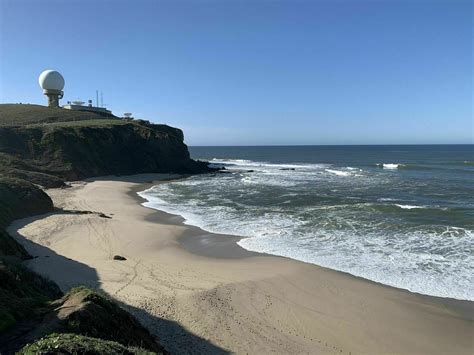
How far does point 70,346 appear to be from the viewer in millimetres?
4797

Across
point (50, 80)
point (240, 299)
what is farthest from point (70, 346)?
point (50, 80)

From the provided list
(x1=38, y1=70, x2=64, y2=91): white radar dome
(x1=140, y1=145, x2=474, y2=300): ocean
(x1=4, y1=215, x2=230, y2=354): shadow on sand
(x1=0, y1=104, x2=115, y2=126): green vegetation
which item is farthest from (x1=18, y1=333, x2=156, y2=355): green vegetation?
(x1=38, y1=70, x2=64, y2=91): white radar dome

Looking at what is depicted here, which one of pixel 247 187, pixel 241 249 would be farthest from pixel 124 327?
pixel 247 187

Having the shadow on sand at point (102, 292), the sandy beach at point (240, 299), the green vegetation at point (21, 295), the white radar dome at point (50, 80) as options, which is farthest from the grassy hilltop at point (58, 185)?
the white radar dome at point (50, 80)

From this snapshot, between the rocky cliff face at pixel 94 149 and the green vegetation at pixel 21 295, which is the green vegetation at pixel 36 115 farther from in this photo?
the green vegetation at pixel 21 295

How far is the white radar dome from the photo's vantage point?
69.4m

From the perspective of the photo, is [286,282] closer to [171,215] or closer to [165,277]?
[165,277]

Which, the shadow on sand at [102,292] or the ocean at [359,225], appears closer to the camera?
the shadow on sand at [102,292]

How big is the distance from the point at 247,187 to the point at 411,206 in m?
17.2

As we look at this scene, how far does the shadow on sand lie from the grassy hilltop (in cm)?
28

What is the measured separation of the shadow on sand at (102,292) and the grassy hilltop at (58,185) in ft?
0.90

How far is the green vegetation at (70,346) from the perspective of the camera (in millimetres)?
4660

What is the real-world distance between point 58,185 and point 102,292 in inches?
1081

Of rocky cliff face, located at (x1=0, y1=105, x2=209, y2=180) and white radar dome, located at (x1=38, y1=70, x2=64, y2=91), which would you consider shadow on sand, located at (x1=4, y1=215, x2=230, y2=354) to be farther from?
white radar dome, located at (x1=38, y1=70, x2=64, y2=91)
